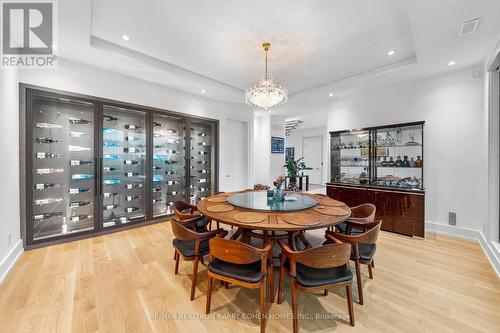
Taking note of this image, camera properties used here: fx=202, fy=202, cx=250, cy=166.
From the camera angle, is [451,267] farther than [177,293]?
Yes

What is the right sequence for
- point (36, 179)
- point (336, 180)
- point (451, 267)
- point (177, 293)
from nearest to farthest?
point (177, 293) < point (451, 267) < point (36, 179) < point (336, 180)

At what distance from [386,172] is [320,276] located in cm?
358

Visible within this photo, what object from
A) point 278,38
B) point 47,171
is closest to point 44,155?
point 47,171

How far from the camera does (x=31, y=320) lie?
5.44 feet

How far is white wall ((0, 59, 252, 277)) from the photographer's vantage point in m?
2.39

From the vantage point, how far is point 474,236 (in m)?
3.26

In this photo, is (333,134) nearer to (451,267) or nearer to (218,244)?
(451,267)

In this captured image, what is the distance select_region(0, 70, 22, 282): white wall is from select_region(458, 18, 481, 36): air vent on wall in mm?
5287

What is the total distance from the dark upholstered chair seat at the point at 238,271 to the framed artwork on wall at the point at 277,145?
5.41 meters

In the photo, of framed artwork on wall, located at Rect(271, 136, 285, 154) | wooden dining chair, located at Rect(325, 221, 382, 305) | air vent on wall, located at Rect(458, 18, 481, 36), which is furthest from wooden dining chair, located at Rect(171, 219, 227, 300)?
framed artwork on wall, located at Rect(271, 136, 285, 154)

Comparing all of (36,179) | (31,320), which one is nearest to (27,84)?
(36,179)

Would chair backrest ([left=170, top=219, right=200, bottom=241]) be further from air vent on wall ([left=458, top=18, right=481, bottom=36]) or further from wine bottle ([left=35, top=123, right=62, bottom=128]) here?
air vent on wall ([left=458, top=18, right=481, bottom=36])

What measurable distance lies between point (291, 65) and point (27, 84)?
3963 mm

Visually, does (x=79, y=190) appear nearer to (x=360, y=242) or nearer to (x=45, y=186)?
(x=45, y=186)
